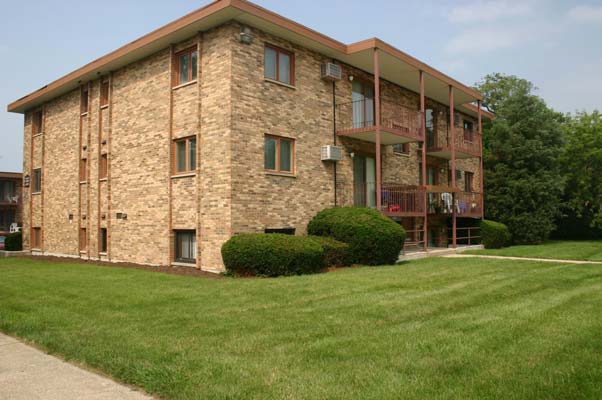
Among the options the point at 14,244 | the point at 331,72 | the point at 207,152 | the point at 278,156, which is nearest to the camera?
the point at 207,152

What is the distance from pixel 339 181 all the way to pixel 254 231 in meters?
4.38

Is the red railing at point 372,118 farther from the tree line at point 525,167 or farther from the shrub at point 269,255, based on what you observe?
the tree line at point 525,167

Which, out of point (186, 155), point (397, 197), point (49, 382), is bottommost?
point (49, 382)

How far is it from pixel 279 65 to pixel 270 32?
3.35 ft

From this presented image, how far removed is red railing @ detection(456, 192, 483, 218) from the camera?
22617 mm

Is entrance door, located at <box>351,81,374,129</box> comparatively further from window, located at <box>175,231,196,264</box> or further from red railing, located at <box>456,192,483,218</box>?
window, located at <box>175,231,196,264</box>

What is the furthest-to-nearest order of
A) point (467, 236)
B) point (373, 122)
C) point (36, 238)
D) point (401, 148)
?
point (36, 238) → point (467, 236) → point (401, 148) → point (373, 122)

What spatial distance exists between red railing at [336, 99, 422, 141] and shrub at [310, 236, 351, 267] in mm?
4644

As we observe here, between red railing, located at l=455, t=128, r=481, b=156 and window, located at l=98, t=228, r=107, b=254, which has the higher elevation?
red railing, located at l=455, t=128, r=481, b=156

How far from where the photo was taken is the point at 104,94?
19.4 meters

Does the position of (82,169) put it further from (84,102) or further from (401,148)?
(401,148)

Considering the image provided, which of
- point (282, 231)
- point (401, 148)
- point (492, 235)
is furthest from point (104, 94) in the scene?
point (492, 235)

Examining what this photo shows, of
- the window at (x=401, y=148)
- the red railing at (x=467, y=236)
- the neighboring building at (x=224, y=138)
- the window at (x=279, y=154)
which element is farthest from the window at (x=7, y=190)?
the red railing at (x=467, y=236)

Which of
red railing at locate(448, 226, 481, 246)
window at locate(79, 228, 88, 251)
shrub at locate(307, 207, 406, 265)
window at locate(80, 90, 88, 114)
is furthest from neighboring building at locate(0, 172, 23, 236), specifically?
shrub at locate(307, 207, 406, 265)
